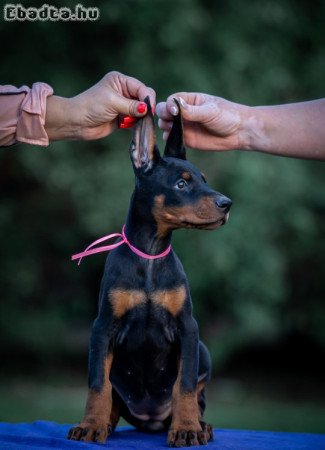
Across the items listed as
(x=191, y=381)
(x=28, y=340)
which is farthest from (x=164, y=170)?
(x=28, y=340)

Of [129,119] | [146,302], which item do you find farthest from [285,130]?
[146,302]

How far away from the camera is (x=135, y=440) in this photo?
3730mm

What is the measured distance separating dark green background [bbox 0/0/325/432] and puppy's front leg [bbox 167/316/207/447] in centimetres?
572

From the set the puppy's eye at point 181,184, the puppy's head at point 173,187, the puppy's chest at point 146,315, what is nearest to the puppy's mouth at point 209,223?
the puppy's head at point 173,187

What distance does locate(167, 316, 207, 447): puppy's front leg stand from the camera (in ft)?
11.6

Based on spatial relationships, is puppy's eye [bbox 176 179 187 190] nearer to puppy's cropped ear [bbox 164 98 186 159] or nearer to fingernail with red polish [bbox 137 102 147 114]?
puppy's cropped ear [bbox 164 98 186 159]

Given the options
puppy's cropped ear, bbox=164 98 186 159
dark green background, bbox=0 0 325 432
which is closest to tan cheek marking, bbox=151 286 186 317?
puppy's cropped ear, bbox=164 98 186 159

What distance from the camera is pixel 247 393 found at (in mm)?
11305

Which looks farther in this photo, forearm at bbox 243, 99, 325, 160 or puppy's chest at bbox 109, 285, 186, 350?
forearm at bbox 243, 99, 325, 160

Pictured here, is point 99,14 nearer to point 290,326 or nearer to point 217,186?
point 217,186

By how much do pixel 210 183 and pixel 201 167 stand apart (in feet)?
0.79

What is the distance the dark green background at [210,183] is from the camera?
9773 millimetres

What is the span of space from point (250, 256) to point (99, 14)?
3.71m

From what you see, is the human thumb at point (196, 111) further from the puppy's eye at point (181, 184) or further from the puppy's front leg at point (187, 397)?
the puppy's front leg at point (187, 397)
